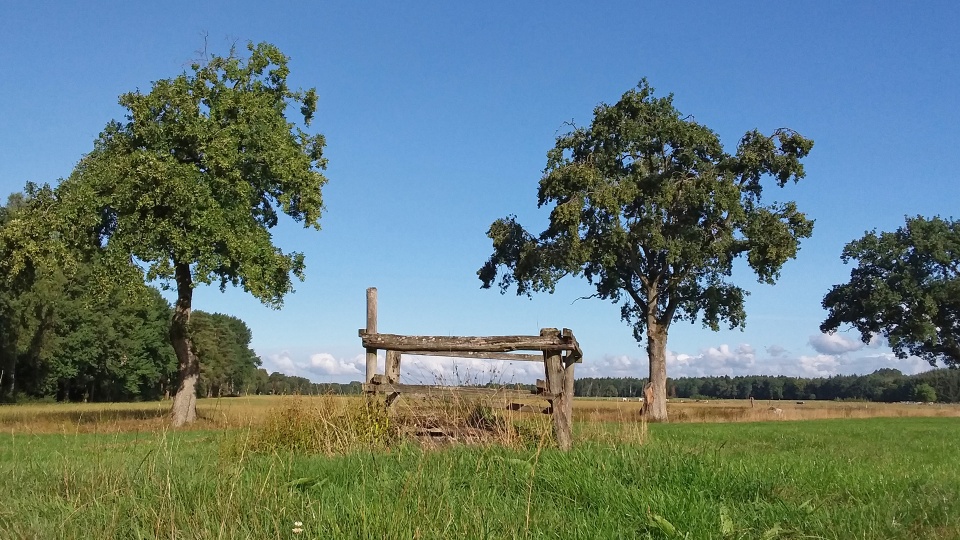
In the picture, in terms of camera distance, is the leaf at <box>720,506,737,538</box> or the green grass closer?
the green grass

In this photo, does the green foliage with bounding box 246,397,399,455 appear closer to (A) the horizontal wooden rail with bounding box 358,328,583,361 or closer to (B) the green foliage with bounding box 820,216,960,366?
(A) the horizontal wooden rail with bounding box 358,328,583,361

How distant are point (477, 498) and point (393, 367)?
284 inches

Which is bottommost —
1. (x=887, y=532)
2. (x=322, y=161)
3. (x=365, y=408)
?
(x=887, y=532)

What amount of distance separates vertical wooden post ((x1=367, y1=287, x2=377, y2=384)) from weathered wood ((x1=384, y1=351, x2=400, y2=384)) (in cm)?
26

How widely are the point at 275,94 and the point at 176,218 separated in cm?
720

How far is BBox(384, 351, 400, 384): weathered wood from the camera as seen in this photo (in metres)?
13.4

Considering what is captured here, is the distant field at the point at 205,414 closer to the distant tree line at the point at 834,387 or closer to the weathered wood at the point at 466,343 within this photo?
the weathered wood at the point at 466,343

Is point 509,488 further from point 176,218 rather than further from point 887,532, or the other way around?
point 176,218

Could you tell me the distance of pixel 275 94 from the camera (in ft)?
99.2

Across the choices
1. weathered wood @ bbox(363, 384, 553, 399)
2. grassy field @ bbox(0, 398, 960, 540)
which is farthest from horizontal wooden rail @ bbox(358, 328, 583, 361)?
grassy field @ bbox(0, 398, 960, 540)

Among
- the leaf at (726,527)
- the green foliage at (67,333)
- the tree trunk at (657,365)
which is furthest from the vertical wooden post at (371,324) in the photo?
the tree trunk at (657,365)

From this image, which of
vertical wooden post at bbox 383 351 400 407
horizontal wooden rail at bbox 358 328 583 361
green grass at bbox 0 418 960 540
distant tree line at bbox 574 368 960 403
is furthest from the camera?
distant tree line at bbox 574 368 960 403

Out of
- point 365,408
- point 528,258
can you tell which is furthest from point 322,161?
point 365,408

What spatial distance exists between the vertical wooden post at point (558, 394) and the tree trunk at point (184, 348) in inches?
753
